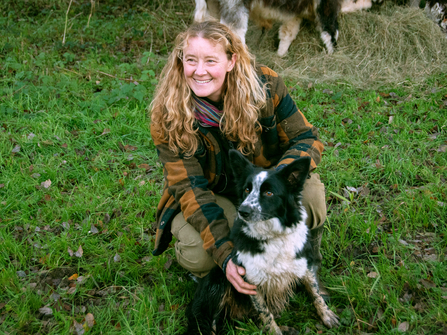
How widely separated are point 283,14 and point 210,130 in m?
4.44

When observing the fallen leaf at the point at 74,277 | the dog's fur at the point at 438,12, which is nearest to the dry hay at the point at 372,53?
the dog's fur at the point at 438,12

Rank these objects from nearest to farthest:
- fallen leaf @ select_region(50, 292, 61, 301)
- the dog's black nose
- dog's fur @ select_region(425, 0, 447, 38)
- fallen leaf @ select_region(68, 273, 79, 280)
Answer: the dog's black nose → fallen leaf @ select_region(50, 292, 61, 301) → fallen leaf @ select_region(68, 273, 79, 280) → dog's fur @ select_region(425, 0, 447, 38)

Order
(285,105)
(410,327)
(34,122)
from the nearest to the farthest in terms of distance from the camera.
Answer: (410,327) → (285,105) → (34,122)

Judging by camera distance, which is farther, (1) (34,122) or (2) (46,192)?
(1) (34,122)

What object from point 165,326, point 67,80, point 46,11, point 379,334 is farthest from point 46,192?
point 46,11

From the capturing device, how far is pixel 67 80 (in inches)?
219

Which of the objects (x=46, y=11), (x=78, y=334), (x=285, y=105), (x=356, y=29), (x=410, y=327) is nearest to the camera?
(x=410, y=327)

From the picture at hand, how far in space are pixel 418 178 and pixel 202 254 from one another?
2.36m

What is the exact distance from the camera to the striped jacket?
90.1 inches

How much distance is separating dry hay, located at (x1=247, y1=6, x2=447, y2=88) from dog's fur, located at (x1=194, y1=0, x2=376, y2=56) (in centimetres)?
20

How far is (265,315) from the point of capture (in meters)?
2.23

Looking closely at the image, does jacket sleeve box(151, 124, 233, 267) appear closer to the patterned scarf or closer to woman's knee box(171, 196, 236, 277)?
woman's knee box(171, 196, 236, 277)

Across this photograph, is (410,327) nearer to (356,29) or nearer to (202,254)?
(202,254)

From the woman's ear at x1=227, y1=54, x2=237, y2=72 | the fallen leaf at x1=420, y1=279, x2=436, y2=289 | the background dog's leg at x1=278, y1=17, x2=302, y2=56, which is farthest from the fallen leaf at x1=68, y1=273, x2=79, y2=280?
the background dog's leg at x1=278, y1=17, x2=302, y2=56
